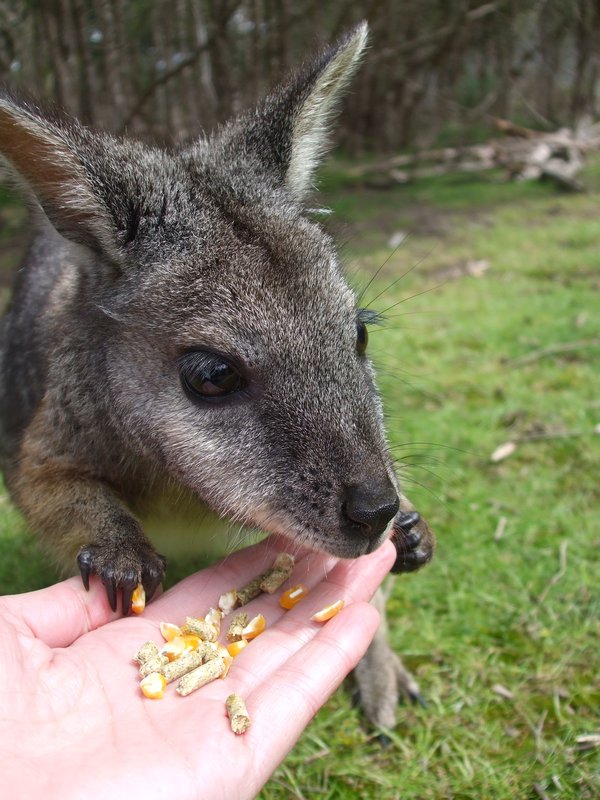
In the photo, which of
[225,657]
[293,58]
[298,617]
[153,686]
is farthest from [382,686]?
[293,58]

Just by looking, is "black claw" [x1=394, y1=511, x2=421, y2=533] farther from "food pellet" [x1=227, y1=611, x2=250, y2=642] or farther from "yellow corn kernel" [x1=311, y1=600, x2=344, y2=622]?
"food pellet" [x1=227, y1=611, x2=250, y2=642]

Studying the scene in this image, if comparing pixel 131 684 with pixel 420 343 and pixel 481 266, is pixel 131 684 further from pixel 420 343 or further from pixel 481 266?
pixel 481 266

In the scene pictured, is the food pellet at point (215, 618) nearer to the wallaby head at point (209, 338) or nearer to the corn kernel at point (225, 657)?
the corn kernel at point (225, 657)

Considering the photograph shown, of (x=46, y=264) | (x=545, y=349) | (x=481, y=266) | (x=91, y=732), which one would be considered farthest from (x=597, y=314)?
(x=91, y=732)

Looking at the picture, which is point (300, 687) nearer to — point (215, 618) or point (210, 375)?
point (215, 618)

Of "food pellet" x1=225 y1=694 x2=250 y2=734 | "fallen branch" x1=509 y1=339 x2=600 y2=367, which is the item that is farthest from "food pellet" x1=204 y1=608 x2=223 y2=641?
"fallen branch" x1=509 y1=339 x2=600 y2=367

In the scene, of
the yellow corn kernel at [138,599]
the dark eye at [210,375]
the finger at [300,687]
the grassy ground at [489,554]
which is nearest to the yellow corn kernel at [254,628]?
the finger at [300,687]
